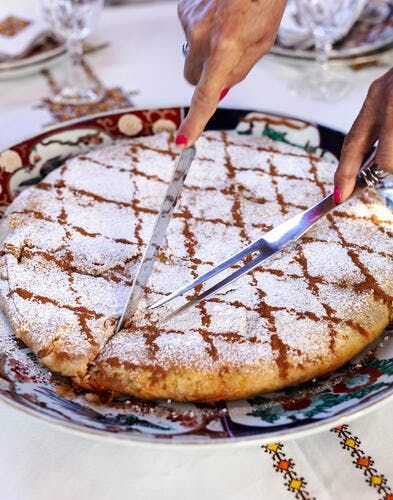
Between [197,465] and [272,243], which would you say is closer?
[197,465]

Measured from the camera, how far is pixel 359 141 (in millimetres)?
961

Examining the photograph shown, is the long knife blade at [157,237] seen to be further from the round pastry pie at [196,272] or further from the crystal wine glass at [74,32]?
the crystal wine glass at [74,32]

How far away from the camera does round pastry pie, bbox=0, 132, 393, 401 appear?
91cm

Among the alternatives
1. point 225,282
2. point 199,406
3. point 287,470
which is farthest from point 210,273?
point 287,470

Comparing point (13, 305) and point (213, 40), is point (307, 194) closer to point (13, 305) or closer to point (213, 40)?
point (213, 40)

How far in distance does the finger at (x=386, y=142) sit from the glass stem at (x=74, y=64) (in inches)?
41.3

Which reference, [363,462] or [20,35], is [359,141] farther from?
[20,35]

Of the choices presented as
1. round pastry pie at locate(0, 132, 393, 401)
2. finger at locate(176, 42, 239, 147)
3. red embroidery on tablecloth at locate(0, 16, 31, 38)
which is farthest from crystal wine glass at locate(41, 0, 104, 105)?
finger at locate(176, 42, 239, 147)

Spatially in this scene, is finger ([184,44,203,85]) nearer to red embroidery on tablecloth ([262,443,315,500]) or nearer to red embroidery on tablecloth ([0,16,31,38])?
red embroidery on tablecloth ([262,443,315,500])

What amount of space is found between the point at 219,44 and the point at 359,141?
0.26 m

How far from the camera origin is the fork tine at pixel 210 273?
39.0 inches

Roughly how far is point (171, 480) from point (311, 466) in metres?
0.20

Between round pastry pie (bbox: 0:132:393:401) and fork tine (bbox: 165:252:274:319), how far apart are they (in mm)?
12

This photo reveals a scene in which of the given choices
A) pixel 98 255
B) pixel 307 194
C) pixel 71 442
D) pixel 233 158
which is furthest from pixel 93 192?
pixel 71 442
